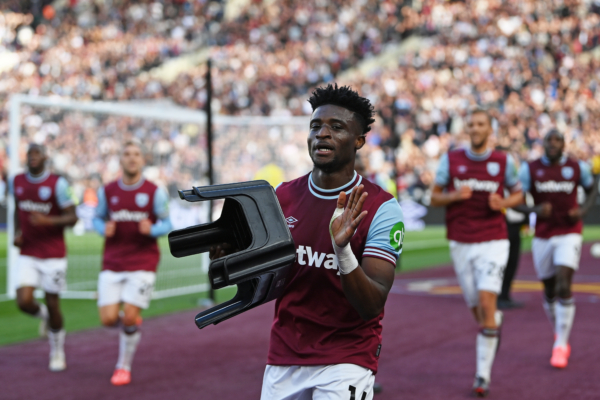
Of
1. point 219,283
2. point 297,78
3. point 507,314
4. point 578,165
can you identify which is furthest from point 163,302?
point 297,78

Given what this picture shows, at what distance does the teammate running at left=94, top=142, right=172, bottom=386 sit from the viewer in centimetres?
650

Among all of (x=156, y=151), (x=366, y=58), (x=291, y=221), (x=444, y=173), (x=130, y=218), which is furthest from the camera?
(x=366, y=58)

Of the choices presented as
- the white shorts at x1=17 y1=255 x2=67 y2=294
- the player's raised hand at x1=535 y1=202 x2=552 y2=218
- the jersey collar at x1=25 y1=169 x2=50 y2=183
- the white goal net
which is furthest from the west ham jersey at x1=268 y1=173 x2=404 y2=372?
the white goal net

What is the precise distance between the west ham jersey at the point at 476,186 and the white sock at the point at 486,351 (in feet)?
2.65

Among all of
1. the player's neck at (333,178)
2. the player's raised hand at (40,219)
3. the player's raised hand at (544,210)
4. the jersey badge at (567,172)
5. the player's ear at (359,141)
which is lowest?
the player's raised hand at (40,219)

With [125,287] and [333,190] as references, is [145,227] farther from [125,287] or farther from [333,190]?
[333,190]

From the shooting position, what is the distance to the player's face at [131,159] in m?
6.65

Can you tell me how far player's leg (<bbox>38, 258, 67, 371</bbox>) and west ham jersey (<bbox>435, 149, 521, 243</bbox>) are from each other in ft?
12.7

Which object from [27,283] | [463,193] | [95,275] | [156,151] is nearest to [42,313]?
[27,283]

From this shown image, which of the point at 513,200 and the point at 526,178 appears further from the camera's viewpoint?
the point at 526,178

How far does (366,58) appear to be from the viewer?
32.8 m

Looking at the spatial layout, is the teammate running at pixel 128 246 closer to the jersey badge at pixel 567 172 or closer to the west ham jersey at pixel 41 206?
the west ham jersey at pixel 41 206

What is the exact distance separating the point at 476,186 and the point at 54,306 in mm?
4223

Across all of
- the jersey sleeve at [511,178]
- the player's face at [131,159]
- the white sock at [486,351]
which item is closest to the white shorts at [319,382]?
the white sock at [486,351]
